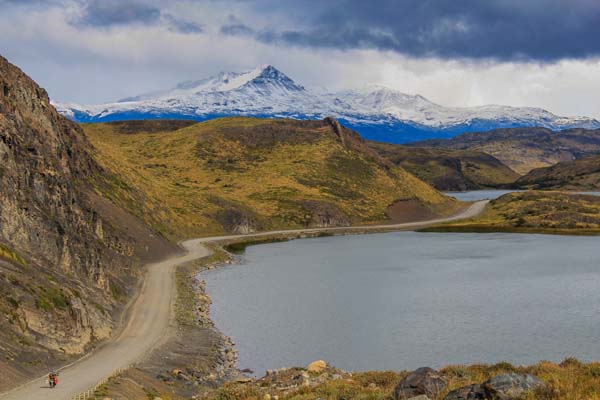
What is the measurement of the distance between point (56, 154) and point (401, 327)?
61558 mm

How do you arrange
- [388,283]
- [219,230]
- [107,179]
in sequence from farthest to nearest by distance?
1. [219,230]
2. [107,179]
3. [388,283]

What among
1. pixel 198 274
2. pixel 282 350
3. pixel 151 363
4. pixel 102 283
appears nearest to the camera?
pixel 151 363

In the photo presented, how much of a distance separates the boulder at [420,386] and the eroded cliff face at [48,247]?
77.9 ft

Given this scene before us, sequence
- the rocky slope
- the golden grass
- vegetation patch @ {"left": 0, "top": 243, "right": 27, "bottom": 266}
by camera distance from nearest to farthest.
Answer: the rocky slope, the golden grass, vegetation patch @ {"left": 0, "top": 243, "right": 27, "bottom": 266}

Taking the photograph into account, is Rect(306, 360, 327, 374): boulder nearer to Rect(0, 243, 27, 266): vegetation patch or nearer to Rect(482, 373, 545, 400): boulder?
Rect(482, 373, 545, 400): boulder

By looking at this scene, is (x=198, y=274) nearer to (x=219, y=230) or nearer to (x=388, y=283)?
(x=388, y=283)

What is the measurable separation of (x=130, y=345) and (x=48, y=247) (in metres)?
16.0

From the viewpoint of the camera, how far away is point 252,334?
5775 cm

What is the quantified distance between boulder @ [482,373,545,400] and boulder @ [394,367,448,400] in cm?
330

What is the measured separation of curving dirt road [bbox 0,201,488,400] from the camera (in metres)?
34.5

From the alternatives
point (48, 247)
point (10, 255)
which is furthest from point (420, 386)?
point (48, 247)

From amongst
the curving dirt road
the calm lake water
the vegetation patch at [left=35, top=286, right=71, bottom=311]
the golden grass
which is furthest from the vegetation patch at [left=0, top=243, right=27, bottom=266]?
the golden grass

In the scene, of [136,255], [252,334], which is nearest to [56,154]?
[136,255]

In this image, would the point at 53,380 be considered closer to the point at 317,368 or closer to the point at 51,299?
the point at 51,299
